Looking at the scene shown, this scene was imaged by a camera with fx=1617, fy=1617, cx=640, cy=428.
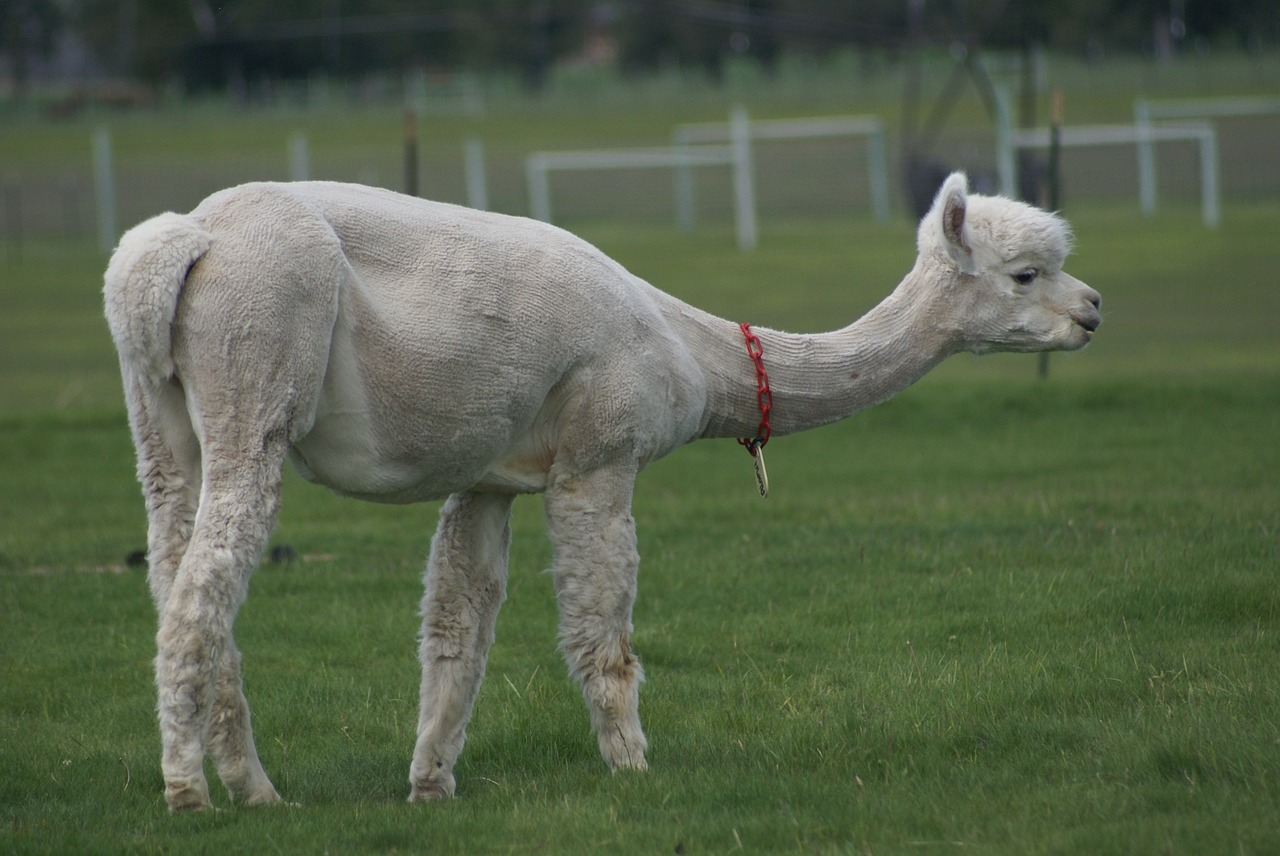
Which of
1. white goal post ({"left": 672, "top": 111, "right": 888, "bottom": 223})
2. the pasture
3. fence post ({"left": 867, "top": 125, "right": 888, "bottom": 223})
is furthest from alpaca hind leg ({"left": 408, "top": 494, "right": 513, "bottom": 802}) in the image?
fence post ({"left": 867, "top": 125, "right": 888, "bottom": 223})

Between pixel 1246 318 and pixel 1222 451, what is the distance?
841 centimetres

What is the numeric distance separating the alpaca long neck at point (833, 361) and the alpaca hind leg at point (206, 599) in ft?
5.49

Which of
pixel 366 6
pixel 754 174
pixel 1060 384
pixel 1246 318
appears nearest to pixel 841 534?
pixel 1060 384

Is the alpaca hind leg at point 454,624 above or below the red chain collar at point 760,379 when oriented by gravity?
below

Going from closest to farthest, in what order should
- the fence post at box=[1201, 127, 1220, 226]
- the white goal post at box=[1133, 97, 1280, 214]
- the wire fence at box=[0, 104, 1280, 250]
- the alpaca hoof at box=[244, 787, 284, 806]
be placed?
the alpaca hoof at box=[244, 787, 284, 806], the fence post at box=[1201, 127, 1220, 226], the white goal post at box=[1133, 97, 1280, 214], the wire fence at box=[0, 104, 1280, 250]

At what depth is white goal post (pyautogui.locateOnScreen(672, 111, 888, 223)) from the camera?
125ft

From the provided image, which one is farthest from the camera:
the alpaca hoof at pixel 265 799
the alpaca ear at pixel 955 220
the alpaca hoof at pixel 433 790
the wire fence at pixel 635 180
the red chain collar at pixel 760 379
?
the wire fence at pixel 635 180

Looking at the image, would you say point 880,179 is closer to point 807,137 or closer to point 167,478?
point 807,137

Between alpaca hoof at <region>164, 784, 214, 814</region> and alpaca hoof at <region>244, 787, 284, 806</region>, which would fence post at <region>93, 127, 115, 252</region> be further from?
alpaca hoof at <region>164, 784, 214, 814</region>

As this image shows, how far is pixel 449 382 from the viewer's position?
16.2ft

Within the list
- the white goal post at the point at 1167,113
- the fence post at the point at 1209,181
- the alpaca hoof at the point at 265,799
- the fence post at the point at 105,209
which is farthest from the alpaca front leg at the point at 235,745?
the fence post at the point at 105,209

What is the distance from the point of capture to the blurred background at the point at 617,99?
3891cm

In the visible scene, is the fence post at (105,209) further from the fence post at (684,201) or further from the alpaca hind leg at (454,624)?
the alpaca hind leg at (454,624)

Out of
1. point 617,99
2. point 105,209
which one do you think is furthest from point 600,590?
point 617,99
